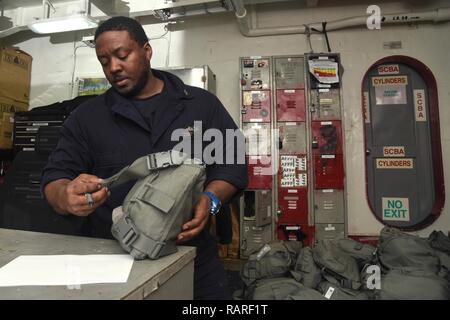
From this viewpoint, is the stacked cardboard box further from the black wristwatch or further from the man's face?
the black wristwatch

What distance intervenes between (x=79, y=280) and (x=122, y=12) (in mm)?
3711

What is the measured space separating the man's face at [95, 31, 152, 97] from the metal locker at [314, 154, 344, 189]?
2.50 m

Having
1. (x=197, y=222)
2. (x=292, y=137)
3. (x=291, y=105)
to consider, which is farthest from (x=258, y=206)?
(x=197, y=222)

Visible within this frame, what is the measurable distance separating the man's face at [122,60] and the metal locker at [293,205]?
2405 millimetres

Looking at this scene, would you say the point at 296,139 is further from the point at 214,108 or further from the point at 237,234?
the point at 214,108

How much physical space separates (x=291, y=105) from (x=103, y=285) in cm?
306

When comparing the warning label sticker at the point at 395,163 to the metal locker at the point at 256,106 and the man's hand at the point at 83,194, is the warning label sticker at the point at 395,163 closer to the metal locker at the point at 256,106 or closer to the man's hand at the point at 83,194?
the metal locker at the point at 256,106

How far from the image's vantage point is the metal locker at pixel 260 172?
3.35 m

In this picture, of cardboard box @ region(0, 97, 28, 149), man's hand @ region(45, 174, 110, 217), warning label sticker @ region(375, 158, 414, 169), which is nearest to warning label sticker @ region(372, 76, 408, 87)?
warning label sticker @ region(375, 158, 414, 169)

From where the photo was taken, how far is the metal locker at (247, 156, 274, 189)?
335 centimetres

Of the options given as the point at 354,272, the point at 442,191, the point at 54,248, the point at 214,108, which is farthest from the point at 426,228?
the point at 54,248

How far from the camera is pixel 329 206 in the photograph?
10.7ft

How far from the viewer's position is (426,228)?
3391 millimetres

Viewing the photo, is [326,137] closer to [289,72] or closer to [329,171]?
[329,171]
